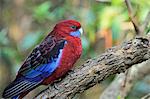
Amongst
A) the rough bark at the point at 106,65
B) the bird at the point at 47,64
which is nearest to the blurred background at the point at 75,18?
the bird at the point at 47,64

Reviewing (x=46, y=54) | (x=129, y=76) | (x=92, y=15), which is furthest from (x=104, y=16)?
(x=46, y=54)

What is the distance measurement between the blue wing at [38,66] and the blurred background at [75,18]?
629mm

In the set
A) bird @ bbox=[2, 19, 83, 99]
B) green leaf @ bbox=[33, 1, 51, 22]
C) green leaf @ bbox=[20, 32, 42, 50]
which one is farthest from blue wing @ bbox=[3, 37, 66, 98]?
green leaf @ bbox=[33, 1, 51, 22]

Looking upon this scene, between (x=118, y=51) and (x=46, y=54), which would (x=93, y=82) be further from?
(x=46, y=54)

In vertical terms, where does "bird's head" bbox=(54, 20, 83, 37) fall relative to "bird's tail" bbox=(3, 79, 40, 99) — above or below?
above

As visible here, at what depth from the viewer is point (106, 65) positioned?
11.0 feet

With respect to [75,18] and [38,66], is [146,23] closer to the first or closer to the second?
[38,66]

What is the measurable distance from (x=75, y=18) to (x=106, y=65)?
2.28 m

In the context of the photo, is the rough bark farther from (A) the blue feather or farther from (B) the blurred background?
(B) the blurred background

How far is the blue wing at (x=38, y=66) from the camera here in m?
3.66

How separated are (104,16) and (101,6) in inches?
12.2

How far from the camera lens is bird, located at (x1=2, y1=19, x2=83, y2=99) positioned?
3.64 metres

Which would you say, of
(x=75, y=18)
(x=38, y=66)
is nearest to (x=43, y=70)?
(x=38, y=66)

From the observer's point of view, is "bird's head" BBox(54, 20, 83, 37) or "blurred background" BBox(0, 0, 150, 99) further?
"blurred background" BBox(0, 0, 150, 99)
